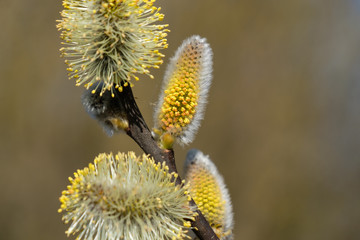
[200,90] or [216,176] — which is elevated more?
[200,90]

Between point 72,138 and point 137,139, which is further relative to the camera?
point 72,138

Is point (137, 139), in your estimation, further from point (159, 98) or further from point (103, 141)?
point (103, 141)

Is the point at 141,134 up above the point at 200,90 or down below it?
below

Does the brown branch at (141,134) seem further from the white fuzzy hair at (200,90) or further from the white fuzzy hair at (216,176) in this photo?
the white fuzzy hair at (216,176)

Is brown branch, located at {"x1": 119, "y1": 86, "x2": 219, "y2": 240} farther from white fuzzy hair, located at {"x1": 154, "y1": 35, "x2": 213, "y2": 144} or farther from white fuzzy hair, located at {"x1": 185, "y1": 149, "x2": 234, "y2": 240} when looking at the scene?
white fuzzy hair, located at {"x1": 185, "y1": 149, "x2": 234, "y2": 240}

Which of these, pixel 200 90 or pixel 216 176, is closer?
pixel 200 90

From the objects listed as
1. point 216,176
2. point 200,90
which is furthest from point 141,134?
point 216,176

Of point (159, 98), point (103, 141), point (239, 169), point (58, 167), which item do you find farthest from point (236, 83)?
point (159, 98)

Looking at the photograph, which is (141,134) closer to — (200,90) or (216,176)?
(200,90)

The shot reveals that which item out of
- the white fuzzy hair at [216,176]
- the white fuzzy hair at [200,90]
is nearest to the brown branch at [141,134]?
the white fuzzy hair at [200,90]

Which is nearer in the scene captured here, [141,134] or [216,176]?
[141,134]

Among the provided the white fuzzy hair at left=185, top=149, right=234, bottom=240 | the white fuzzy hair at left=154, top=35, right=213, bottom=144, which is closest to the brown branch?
the white fuzzy hair at left=154, top=35, right=213, bottom=144
